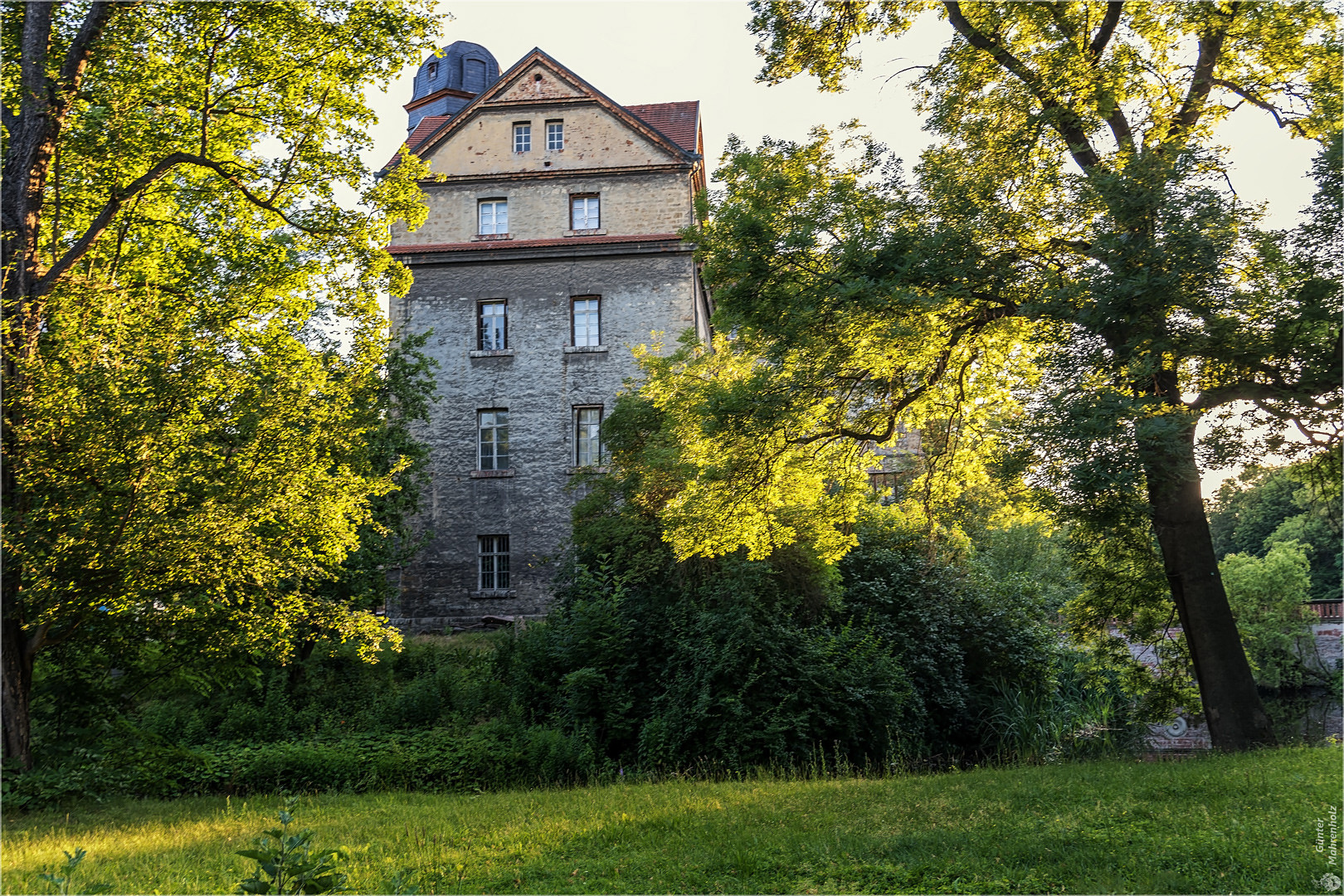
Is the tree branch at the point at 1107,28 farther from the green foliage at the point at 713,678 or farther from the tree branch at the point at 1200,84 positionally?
the green foliage at the point at 713,678

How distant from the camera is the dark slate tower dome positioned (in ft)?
169

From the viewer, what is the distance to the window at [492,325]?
92.1 ft

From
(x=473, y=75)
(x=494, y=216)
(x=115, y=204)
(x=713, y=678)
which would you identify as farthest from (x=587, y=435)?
(x=473, y=75)

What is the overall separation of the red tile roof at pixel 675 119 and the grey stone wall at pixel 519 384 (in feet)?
13.4

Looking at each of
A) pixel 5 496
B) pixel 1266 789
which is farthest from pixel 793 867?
pixel 5 496

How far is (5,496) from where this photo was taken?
32.8 ft

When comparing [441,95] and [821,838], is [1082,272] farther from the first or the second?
[441,95]

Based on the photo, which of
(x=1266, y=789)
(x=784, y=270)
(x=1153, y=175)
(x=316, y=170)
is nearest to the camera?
(x=1266, y=789)

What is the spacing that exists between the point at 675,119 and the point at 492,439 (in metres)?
12.5

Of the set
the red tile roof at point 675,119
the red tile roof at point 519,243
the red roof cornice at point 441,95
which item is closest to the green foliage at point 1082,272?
the red tile roof at point 519,243

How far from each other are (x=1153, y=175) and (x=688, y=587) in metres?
9.70

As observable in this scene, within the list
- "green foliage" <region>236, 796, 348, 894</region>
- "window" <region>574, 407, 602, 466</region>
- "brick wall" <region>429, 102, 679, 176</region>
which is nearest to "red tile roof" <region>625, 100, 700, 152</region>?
"brick wall" <region>429, 102, 679, 176</region>

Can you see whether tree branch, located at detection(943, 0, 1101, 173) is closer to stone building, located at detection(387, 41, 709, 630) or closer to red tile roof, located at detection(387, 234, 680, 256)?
stone building, located at detection(387, 41, 709, 630)

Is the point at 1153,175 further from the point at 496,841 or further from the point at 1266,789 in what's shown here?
the point at 496,841
